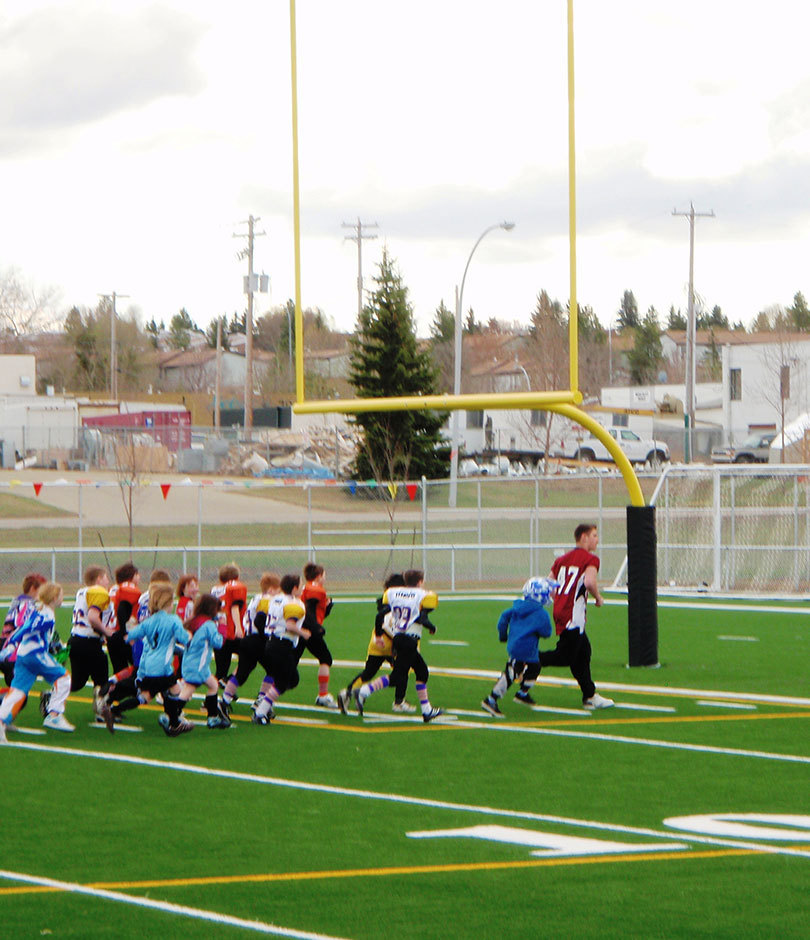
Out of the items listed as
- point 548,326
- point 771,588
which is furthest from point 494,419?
point 771,588

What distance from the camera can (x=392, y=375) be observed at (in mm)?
39750

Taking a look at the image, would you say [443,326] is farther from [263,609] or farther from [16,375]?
[263,609]

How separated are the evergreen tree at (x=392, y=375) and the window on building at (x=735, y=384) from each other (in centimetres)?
3274

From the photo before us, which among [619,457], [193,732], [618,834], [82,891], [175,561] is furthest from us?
[175,561]

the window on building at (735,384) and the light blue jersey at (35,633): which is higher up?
the window on building at (735,384)

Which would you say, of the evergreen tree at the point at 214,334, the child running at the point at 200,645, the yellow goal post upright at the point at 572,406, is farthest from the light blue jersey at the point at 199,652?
the evergreen tree at the point at 214,334

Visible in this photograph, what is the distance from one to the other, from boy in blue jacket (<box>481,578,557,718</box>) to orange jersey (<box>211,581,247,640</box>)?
249 centimetres

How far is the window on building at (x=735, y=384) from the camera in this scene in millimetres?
70812

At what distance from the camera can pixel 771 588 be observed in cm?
2653

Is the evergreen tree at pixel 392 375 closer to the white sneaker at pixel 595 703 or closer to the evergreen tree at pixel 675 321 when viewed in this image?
the white sneaker at pixel 595 703

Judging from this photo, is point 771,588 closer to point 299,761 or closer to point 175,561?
point 175,561

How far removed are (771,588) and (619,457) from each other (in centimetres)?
1301

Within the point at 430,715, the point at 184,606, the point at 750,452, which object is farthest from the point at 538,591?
the point at 750,452

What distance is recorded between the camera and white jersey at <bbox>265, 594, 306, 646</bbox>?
11.7 m
